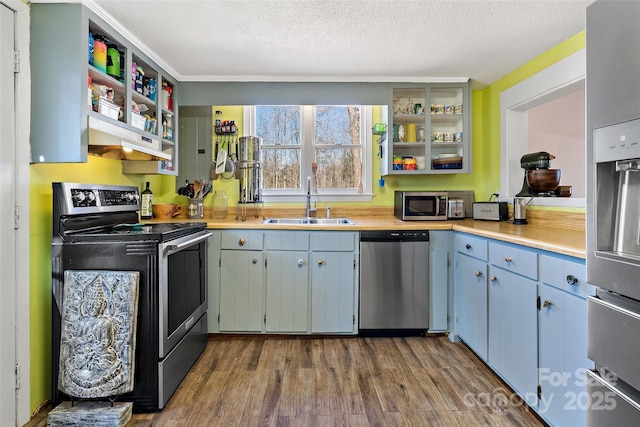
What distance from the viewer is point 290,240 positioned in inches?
105

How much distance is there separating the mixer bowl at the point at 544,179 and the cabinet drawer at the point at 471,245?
22.2 inches

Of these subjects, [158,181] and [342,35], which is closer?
[342,35]

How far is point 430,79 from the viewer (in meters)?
3.02

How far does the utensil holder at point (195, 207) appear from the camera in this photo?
3.15 m

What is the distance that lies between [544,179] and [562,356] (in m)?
1.24

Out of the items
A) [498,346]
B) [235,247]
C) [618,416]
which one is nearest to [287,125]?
[235,247]

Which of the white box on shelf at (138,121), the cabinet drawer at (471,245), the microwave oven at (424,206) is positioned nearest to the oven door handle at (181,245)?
the white box on shelf at (138,121)

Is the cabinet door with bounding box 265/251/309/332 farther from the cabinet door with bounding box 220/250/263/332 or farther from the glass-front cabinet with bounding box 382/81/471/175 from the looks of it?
the glass-front cabinet with bounding box 382/81/471/175

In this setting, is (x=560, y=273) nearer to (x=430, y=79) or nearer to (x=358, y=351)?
(x=358, y=351)

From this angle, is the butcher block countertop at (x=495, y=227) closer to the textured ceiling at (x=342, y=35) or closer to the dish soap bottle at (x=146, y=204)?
the dish soap bottle at (x=146, y=204)

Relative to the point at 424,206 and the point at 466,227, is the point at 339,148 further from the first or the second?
the point at 466,227

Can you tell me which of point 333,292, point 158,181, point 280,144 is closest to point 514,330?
point 333,292

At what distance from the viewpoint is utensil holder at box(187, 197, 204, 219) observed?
124 inches

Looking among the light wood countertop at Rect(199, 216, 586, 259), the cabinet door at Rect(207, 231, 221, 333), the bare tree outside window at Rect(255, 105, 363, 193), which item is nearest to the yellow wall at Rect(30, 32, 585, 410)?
the bare tree outside window at Rect(255, 105, 363, 193)
